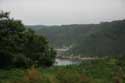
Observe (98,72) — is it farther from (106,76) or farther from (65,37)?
(65,37)

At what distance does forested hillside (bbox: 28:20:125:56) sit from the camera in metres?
102

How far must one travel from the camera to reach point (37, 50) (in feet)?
114

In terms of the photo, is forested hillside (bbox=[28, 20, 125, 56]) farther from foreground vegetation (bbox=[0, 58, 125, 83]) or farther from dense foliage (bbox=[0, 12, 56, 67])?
foreground vegetation (bbox=[0, 58, 125, 83])

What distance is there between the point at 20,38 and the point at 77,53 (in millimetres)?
81651

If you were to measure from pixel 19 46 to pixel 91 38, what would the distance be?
271ft

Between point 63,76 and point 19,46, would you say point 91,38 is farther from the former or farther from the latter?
point 63,76

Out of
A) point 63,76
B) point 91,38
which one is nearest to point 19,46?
point 63,76

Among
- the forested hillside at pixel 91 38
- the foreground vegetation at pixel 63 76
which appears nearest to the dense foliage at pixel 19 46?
the foreground vegetation at pixel 63 76

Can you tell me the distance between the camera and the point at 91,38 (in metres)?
113

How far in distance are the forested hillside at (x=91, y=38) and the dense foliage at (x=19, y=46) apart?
166 feet

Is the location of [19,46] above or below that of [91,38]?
above

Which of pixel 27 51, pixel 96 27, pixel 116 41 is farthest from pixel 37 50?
pixel 96 27

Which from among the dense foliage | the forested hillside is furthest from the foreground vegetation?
the forested hillside

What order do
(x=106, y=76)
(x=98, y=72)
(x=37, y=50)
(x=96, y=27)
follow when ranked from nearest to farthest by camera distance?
(x=106, y=76) → (x=98, y=72) → (x=37, y=50) → (x=96, y=27)
